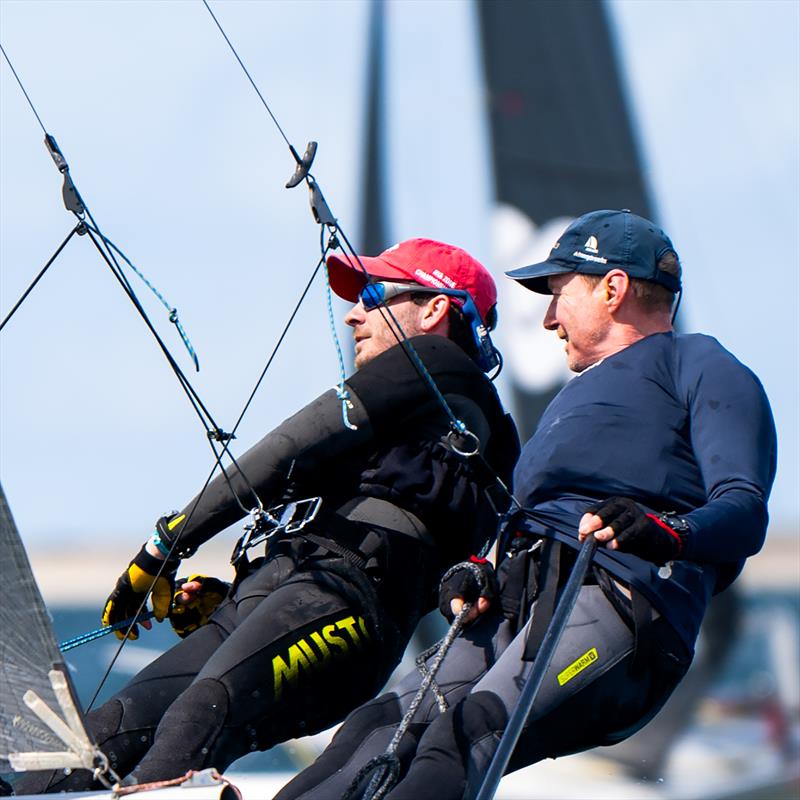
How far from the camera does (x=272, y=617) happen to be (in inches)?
121

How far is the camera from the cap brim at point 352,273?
11.3 ft

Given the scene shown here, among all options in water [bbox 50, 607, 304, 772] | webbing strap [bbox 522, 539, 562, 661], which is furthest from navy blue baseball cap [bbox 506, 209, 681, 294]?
water [bbox 50, 607, 304, 772]

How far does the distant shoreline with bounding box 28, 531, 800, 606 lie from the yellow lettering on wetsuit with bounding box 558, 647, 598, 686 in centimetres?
3294

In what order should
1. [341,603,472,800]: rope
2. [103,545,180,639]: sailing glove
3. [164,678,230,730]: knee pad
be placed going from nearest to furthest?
[341,603,472,800]: rope, [164,678,230,730]: knee pad, [103,545,180,639]: sailing glove

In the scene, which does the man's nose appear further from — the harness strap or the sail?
the sail

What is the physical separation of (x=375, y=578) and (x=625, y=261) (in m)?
0.79

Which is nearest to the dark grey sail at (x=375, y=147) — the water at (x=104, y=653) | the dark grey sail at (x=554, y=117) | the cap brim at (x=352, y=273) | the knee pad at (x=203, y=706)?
the dark grey sail at (x=554, y=117)

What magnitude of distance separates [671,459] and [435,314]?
711mm

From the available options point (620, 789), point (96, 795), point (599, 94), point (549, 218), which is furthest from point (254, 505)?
point (599, 94)

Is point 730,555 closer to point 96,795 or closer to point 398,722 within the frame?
point 398,722

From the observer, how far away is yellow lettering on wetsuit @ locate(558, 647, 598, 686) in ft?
9.16

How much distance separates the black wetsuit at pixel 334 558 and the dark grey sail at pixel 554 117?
24.3ft

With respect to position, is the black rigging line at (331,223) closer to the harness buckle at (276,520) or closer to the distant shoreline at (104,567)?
the harness buckle at (276,520)

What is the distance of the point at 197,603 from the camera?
355 cm
